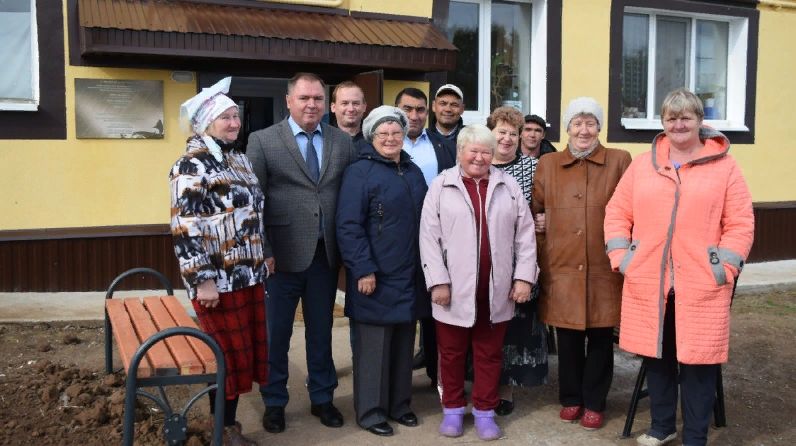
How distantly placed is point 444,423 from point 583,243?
118 cm

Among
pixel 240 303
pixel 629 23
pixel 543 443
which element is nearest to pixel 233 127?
pixel 240 303

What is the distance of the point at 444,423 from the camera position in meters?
4.11

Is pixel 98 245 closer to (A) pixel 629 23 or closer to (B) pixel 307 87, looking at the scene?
(B) pixel 307 87

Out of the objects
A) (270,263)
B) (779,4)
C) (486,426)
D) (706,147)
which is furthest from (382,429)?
(779,4)

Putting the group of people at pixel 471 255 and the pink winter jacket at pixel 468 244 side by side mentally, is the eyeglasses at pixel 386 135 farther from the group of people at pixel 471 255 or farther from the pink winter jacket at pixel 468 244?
the pink winter jacket at pixel 468 244

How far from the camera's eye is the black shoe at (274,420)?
407 centimetres

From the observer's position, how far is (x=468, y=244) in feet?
12.8

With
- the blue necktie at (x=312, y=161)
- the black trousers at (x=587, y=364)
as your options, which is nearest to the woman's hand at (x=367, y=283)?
the blue necktie at (x=312, y=161)

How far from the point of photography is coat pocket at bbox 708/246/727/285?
3.50m

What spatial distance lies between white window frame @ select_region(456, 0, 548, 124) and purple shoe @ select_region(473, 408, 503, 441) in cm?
477

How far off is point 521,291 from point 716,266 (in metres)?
0.94

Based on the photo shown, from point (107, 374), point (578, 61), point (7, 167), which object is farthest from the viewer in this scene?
point (578, 61)

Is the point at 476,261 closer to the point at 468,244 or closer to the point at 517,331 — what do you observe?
the point at 468,244

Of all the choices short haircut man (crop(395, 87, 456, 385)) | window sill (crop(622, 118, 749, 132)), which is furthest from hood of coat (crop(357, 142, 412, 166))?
window sill (crop(622, 118, 749, 132))
